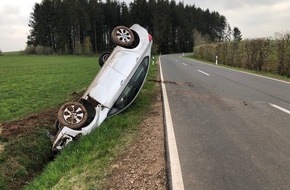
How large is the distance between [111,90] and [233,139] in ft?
11.7

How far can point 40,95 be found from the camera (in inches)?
602

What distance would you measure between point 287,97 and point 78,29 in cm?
8635

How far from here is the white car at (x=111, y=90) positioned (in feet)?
26.8

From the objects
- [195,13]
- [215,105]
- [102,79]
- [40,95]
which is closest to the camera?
[102,79]

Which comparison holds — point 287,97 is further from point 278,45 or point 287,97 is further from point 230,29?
point 230,29

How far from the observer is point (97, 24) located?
328 ft

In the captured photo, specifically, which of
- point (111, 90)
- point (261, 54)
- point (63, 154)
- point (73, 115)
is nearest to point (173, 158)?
point (63, 154)

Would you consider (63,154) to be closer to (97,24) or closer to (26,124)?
(26,124)

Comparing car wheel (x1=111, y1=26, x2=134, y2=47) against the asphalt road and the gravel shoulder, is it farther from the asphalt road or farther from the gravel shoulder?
the gravel shoulder

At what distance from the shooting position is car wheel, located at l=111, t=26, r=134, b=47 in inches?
402

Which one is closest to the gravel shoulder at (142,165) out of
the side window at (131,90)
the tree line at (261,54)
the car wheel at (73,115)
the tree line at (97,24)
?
the car wheel at (73,115)

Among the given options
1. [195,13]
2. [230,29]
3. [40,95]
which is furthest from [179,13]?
[40,95]

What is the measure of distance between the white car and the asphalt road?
4.71 feet

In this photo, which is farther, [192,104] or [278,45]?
[278,45]
